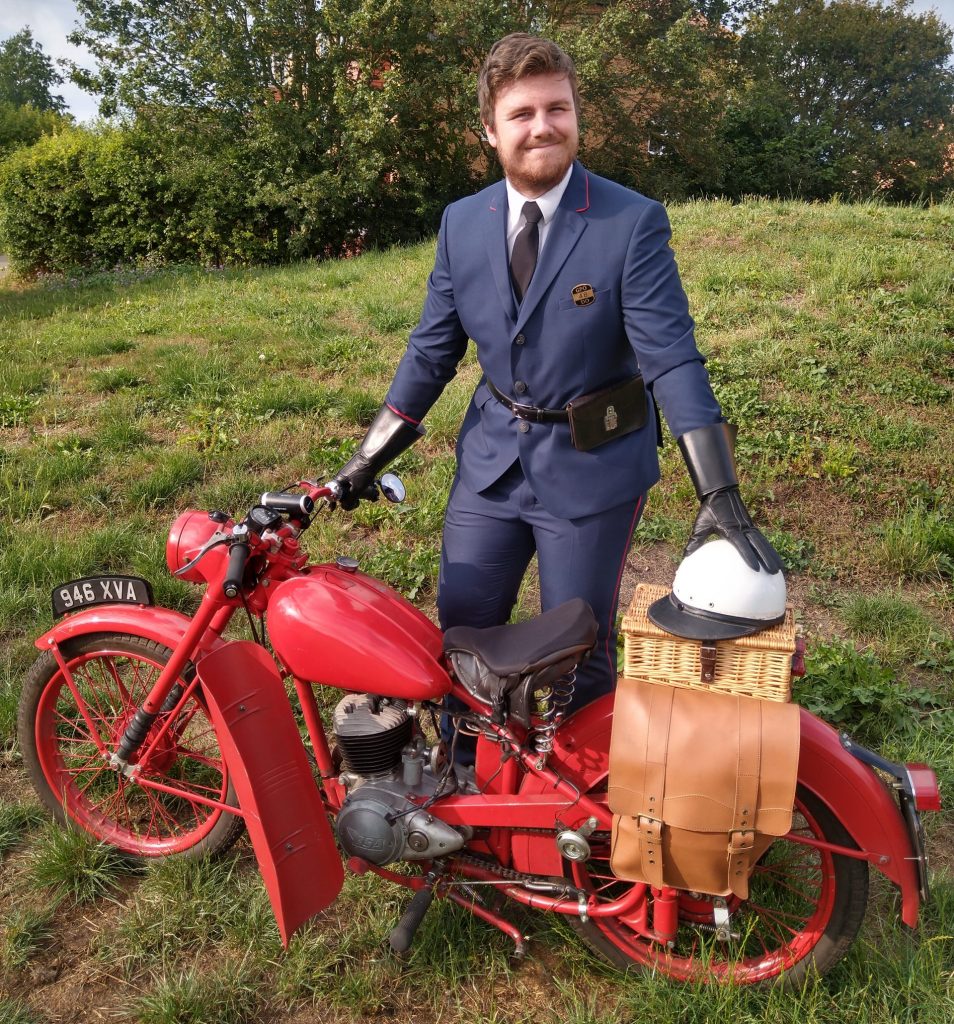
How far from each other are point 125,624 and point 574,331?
1.57 m

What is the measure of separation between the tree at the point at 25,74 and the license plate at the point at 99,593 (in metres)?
68.2

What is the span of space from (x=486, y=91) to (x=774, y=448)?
3.30m

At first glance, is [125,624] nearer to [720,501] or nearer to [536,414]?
[536,414]

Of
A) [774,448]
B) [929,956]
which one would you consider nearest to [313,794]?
[929,956]

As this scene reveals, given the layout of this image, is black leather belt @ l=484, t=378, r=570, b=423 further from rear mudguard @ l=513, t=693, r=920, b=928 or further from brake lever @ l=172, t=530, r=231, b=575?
rear mudguard @ l=513, t=693, r=920, b=928

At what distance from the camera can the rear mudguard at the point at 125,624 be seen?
251cm

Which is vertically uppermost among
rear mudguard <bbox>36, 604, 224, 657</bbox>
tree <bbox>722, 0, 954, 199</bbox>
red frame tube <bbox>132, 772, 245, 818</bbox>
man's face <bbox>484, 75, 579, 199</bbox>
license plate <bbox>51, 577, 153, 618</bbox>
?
tree <bbox>722, 0, 954, 199</bbox>

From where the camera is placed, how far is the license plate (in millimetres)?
2648

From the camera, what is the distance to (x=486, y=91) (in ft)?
7.54

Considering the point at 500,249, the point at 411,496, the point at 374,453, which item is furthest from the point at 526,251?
the point at 411,496

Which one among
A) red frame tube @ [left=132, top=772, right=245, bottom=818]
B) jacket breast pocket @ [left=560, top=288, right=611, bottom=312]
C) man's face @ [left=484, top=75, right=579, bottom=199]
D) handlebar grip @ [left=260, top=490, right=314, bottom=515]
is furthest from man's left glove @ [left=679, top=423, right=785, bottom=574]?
red frame tube @ [left=132, top=772, right=245, bottom=818]

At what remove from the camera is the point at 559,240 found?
2.29 m

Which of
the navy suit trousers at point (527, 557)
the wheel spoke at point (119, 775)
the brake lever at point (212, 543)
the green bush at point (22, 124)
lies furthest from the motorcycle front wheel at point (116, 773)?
the green bush at point (22, 124)

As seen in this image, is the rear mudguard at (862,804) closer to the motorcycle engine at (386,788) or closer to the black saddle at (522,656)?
the black saddle at (522,656)
